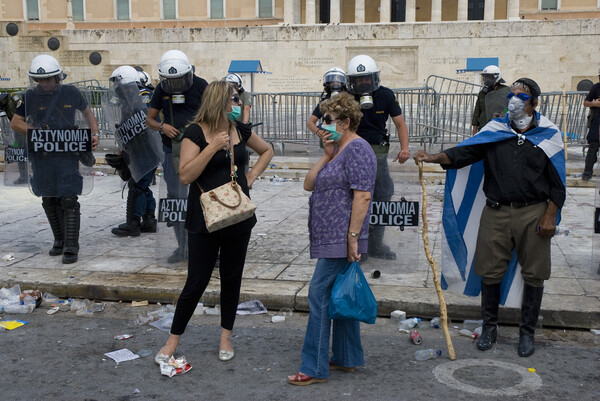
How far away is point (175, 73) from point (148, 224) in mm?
2445

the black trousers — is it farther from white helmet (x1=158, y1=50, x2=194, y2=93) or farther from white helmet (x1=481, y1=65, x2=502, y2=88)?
white helmet (x1=481, y1=65, x2=502, y2=88)

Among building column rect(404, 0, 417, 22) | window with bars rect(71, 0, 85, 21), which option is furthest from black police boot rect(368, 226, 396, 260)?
window with bars rect(71, 0, 85, 21)

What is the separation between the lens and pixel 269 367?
446 centimetres

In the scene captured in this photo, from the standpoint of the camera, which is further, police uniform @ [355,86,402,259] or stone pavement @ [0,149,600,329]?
police uniform @ [355,86,402,259]

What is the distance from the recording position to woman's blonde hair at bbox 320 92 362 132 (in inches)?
161

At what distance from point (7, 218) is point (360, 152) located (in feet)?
21.2

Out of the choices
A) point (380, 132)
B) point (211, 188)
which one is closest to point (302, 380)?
point (211, 188)

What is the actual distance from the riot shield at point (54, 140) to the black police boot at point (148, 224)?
4.50 ft

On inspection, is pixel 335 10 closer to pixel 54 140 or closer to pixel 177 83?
pixel 54 140

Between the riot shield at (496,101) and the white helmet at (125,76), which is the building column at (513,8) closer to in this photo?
the riot shield at (496,101)

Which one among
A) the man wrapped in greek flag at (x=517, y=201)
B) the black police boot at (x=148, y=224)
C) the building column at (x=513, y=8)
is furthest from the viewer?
the building column at (x=513, y=8)

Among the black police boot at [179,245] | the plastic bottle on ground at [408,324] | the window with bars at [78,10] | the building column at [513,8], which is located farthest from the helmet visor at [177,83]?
the window with bars at [78,10]

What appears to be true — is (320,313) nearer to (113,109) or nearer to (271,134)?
(113,109)

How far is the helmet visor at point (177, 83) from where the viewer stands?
632 centimetres
